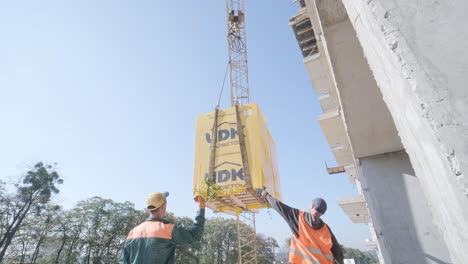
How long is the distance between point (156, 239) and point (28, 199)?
3204cm

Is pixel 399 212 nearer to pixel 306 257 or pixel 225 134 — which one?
pixel 306 257

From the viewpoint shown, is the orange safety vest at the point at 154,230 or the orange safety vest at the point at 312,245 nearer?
the orange safety vest at the point at 154,230

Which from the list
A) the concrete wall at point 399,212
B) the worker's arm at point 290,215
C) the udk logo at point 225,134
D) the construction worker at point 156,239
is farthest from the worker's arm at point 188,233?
the udk logo at point 225,134

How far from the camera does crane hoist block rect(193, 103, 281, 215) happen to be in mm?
5176

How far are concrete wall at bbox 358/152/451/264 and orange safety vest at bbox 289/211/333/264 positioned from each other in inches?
27.2

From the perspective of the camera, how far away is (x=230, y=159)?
5395 mm

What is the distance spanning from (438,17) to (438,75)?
204 mm

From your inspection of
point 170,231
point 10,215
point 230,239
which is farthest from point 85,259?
point 170,231

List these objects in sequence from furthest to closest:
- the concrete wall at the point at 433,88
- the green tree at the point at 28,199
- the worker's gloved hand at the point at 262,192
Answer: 1. the green tree at the point at 28,199
2. the worker's gloved hand at the point at 262,192
3. the concrete wall at the point at 433,88

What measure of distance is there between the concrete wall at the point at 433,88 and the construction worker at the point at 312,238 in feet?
9.24

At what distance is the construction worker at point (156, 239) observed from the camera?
248 centimetres

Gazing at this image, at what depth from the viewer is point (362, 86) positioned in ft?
7.95

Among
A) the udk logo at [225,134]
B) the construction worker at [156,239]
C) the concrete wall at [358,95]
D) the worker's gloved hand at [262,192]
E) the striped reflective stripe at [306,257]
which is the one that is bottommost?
the striped reflective stripe at [306,257]

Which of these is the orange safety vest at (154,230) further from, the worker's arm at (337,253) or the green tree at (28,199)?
the green tree at (28,199)
